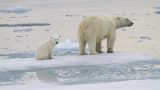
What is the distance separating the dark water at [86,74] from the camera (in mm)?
8797

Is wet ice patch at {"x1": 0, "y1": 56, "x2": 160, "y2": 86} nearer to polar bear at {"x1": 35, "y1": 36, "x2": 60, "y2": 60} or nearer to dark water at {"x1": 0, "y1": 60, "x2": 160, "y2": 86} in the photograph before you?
dark water at {"x1": 0, "y1": 60, "x2": 160, "y2": 86}

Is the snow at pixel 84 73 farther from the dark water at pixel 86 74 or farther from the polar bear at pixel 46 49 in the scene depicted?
the polar bear at pixel 46 49

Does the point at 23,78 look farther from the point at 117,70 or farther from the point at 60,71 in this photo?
the point at 117,70

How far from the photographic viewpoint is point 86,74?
9.32 metres

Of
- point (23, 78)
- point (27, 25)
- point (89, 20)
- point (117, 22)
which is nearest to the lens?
point (23, 78)

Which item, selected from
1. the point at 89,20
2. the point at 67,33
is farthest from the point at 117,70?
the point at 67,33

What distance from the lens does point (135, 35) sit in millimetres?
20422

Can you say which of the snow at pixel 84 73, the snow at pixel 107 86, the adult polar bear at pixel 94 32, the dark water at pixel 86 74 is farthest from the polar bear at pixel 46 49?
the snow at pixel 107 86

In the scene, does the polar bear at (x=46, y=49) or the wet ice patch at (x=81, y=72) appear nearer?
the wet ice patch at (x=81, y=72)

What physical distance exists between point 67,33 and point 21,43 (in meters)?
3.78

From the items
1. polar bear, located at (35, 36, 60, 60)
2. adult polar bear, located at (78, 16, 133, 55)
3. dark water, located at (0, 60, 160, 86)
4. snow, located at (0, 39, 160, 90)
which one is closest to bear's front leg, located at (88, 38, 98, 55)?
adult polar bear, located at (78, 16, 133, 55)

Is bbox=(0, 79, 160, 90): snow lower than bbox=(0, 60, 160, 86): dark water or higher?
lower

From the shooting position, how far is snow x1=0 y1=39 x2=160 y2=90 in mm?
8203

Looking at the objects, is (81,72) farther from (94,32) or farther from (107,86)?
(94,32)
